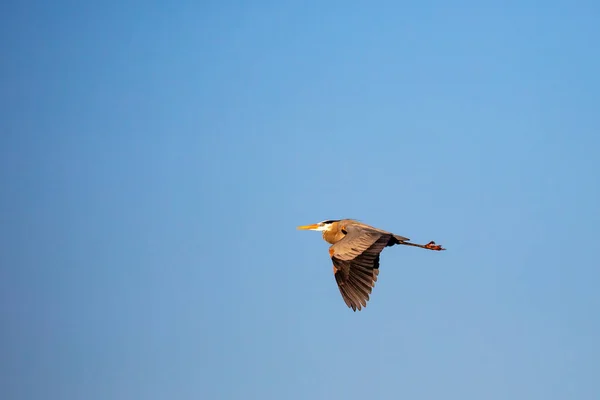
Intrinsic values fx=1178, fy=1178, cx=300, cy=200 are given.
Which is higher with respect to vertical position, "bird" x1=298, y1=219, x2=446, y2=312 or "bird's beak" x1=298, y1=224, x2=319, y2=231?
"bird's beak" x1=298, y1=224, x2=319, y2=231

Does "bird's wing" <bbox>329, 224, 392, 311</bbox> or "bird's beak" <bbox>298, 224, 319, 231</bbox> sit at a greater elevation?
"bird's beak" <bbox>298, 224, 319, 231</bbox>

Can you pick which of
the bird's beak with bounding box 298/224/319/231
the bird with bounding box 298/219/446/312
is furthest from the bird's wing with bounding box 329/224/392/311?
the bird's beak with bounding box 298/224/319/231

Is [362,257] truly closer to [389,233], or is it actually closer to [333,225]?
[389,233]

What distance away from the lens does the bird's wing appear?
93.9 ft

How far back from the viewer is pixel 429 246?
32562 millimetres

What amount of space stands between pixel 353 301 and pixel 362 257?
1201 millimetres

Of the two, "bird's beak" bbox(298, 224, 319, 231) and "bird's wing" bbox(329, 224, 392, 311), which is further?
"bird's beak" bbox(298, 224, 319, 231)

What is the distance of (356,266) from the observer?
29.0 m

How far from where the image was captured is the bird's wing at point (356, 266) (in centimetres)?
2862

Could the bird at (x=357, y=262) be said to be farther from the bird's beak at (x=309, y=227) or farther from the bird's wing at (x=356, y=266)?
the bird's beak at (x=309, y=227)

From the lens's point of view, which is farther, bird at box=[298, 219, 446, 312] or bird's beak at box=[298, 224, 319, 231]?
bird's beak at box=[298, 224, 319, 231]

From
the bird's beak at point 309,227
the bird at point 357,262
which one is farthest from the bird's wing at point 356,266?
the bird's beak at point 309,227

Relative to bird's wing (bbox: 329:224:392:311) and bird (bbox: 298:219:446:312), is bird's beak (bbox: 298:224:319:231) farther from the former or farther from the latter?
bird's wing (bbox: 329:224:392:311)

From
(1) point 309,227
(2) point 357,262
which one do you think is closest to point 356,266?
(2) point 357,262
